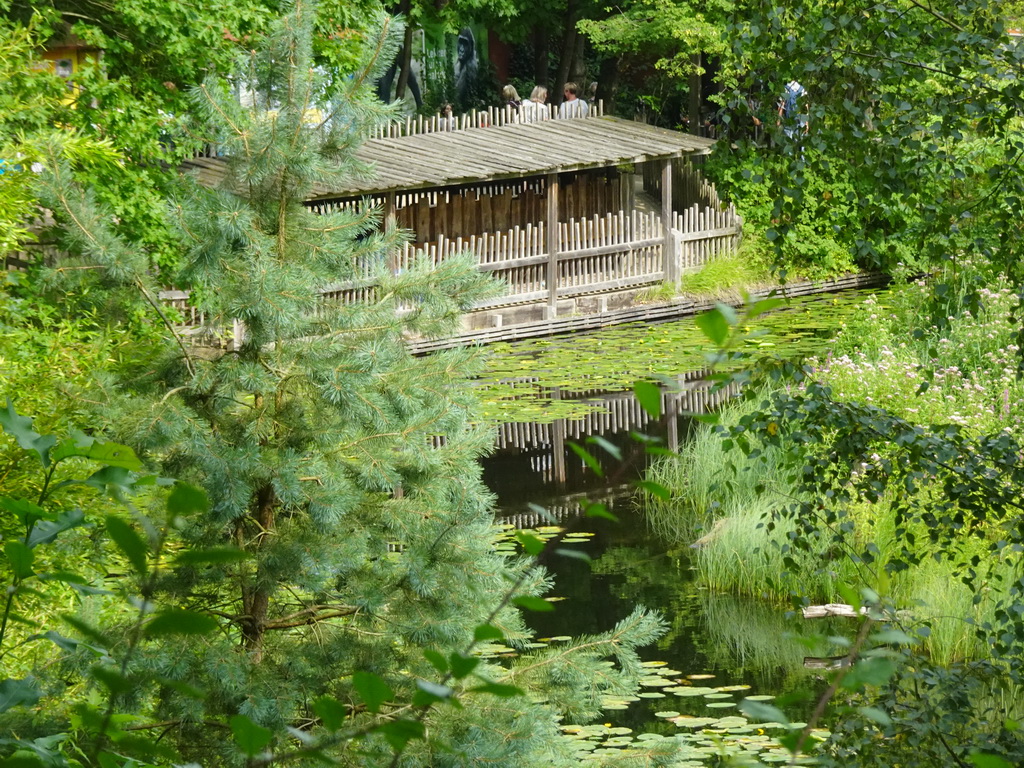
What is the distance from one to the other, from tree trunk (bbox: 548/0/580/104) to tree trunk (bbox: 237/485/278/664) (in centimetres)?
2190

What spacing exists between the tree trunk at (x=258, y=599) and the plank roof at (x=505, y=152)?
1124 centimetres

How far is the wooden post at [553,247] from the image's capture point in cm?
1967

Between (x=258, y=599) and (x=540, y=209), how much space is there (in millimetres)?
17112

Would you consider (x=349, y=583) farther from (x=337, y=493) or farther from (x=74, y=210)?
(x=74, y=210)

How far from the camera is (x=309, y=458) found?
16.1 ft

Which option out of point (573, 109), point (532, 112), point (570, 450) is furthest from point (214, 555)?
point (573, 109)

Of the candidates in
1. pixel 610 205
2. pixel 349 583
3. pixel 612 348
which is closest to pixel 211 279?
pixel 349 583

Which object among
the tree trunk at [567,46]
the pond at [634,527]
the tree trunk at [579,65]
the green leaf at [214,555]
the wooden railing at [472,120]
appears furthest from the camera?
the tree trunk at [579,65]

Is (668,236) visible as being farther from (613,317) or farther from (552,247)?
(552,247)

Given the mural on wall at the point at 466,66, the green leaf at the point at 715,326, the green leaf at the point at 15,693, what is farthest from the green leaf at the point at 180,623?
the mural on wall at the point at 466,66

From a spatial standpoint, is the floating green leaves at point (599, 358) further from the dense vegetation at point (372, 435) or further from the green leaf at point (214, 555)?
the green leaf at point (214, 555)

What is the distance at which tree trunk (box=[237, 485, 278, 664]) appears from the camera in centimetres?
508

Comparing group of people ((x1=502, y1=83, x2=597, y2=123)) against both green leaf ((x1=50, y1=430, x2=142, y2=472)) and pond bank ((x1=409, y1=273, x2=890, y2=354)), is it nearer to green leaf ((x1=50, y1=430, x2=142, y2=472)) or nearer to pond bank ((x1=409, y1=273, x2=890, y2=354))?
pond bank ((x1=409, y1=273, x2=890, y2=354))

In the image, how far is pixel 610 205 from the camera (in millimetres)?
23078
